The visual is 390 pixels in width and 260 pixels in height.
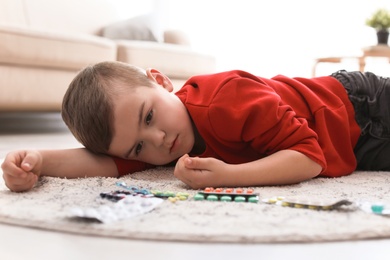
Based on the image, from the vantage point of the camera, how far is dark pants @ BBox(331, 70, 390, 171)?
1.29 metres

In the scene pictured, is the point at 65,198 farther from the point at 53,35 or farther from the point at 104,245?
the point at 53,35

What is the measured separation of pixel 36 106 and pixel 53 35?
0.34 meters

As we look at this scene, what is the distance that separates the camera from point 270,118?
3.46 feet

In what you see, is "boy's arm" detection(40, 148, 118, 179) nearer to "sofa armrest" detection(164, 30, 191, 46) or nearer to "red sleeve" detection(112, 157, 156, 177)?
"red sleeve" detection(112, 157, 156, 177)

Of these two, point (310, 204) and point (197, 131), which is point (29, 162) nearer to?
point (197, 131)

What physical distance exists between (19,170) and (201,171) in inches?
13.0

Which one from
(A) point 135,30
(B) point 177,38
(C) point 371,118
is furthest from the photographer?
(B) point 177,38

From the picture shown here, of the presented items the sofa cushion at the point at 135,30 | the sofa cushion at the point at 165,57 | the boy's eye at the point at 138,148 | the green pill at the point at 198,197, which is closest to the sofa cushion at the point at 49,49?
the sofa cushion at the point at 165,57

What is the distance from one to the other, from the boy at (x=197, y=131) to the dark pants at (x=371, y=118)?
66 mm

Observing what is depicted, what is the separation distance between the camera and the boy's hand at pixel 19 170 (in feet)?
3.13

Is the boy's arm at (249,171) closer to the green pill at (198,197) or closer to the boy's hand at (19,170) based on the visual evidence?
the green pill at (198,197)

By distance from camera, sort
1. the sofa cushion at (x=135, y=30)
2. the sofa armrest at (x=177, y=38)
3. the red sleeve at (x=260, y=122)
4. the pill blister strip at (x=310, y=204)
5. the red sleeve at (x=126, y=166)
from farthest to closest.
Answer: the sofa armrest at (x=177, y=38)
the sofa cushion at (x=135, y=30)
the red sleeve at (x=126, y=166)
the red sleeve at (x=260, y=122)
the pill blister strip at (x=310, y=204)

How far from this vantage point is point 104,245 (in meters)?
0.66

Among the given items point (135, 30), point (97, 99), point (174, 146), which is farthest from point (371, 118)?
point (135, 30)
